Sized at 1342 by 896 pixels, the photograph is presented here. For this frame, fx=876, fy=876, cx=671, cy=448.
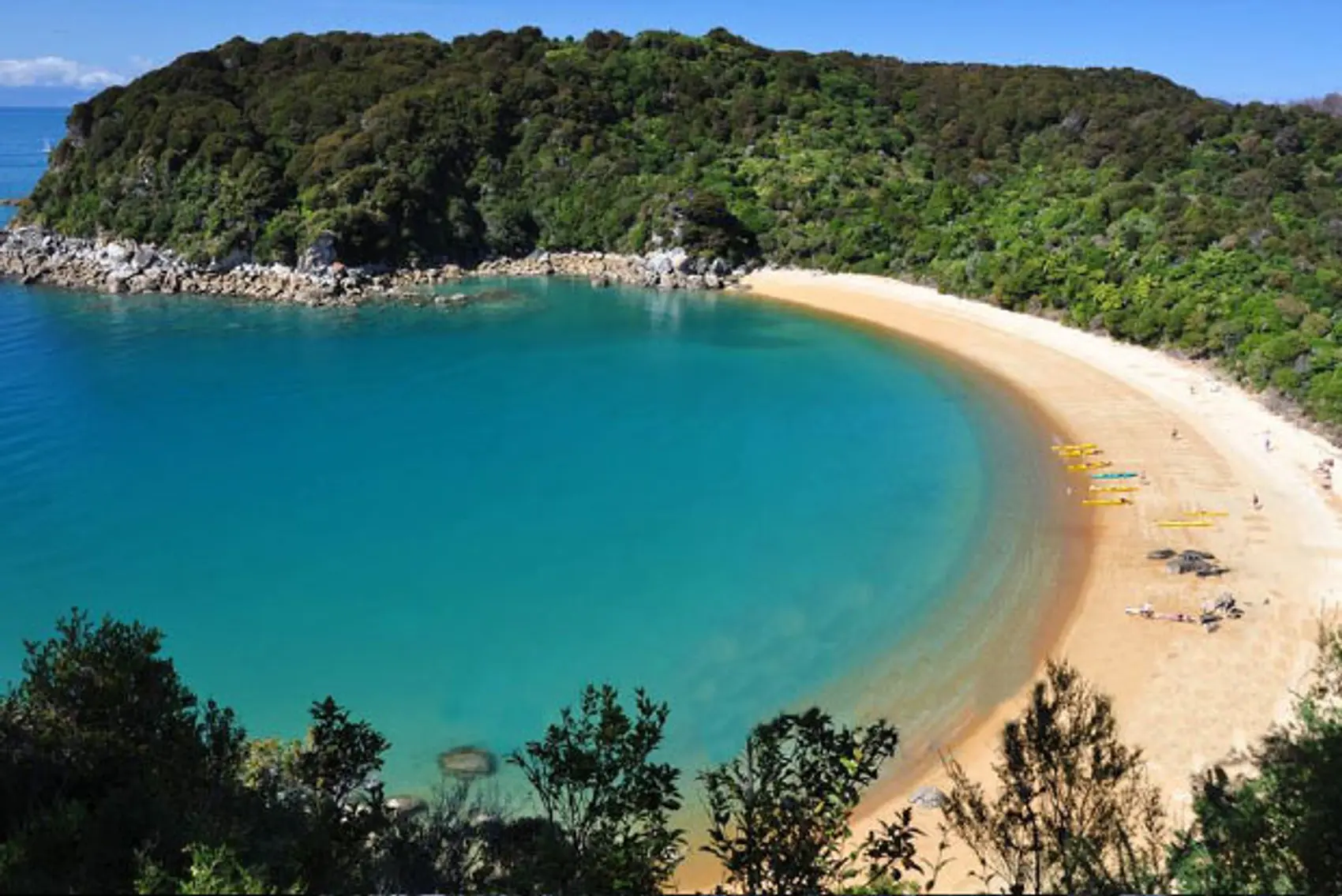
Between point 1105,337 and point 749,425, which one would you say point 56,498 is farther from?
point 1105,337

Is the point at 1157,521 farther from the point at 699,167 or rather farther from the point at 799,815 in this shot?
the point at 699,167

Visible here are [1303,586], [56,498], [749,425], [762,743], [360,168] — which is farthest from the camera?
[360,168]

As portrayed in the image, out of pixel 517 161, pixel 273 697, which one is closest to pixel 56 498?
pixel 273 697

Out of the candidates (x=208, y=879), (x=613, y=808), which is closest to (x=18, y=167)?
(x=613, y=808)

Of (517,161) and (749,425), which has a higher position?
(517,161)

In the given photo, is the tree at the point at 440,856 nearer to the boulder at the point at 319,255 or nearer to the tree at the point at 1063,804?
the tree at the point at 1063,804

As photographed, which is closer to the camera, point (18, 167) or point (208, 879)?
point (208, 879)
